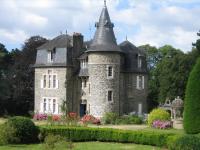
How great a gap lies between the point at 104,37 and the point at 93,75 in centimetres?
371

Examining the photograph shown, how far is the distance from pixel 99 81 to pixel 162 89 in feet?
51.2

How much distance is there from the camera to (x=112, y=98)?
4925 cm

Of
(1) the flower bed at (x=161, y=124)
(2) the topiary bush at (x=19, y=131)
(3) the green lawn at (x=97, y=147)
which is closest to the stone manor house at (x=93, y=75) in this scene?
(1) the flower bed at (x=161, y=124)

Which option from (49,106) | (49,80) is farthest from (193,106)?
(49,80)

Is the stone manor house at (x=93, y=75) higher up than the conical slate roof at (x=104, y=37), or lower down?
lower down

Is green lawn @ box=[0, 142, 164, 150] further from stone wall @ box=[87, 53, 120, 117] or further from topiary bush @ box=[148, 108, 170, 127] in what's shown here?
stone wall @ box=[87, 53, 120, 117]

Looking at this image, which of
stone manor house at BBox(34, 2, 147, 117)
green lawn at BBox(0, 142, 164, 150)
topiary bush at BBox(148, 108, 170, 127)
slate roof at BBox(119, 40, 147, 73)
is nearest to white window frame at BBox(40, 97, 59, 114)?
stone manor house at BBox(34, 2, 147, 117)

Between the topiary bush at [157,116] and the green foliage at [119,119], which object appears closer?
the topiary bush at [157,116]

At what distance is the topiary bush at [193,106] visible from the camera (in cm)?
2530

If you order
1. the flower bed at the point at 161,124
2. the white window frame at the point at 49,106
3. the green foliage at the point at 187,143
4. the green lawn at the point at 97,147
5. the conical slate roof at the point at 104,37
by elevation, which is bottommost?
the green lawn at the point at 97,147

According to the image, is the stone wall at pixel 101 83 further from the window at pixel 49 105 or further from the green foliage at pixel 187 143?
the green foliage at pixel 187 143

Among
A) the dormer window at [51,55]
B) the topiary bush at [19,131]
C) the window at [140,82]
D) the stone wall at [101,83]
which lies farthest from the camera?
the dormer window at [51,55]

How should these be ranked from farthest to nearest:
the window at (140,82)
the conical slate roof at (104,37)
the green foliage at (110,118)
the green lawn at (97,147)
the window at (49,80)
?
the window at (140,82), the window at (49,80), the conical slate roof at (104,37), the green foliage at (110,118), the green lawn at (97,147)

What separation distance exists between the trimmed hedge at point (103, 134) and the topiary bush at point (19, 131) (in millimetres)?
678
